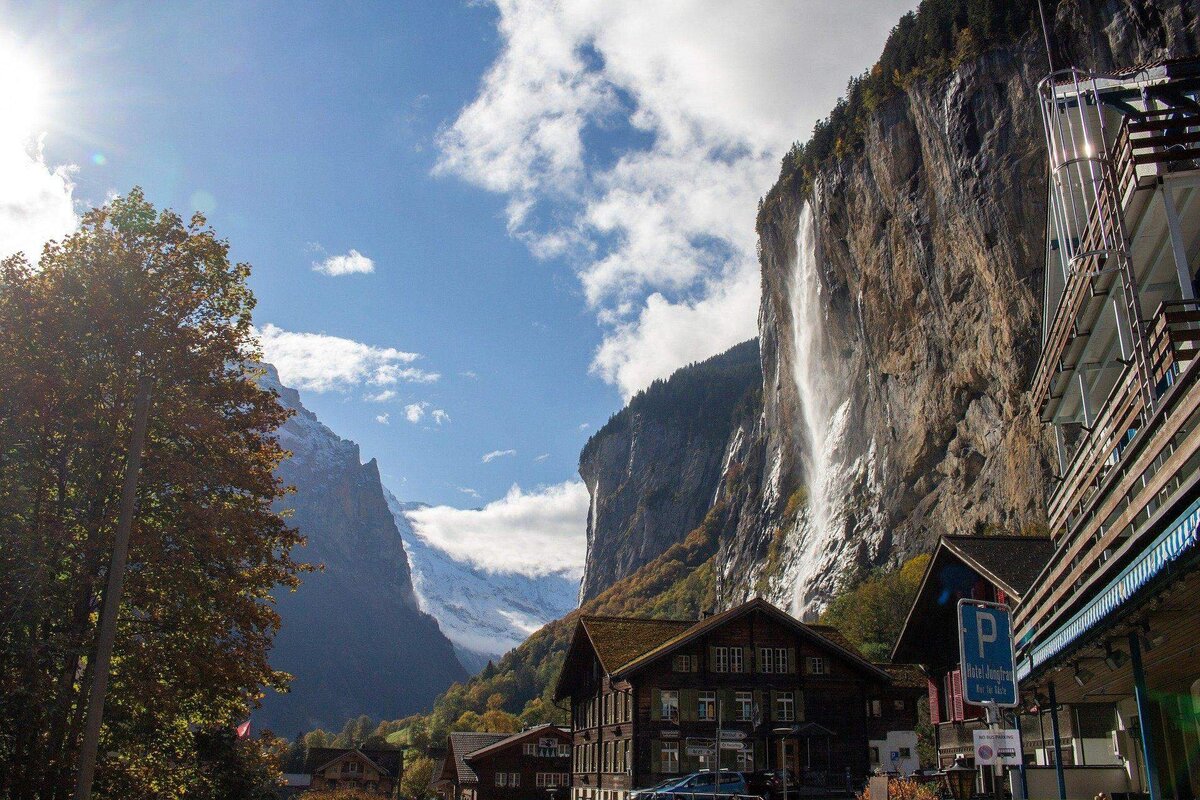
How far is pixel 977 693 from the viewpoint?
1262 cm

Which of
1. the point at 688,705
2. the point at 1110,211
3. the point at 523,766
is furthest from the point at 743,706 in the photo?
the point at 1110,211

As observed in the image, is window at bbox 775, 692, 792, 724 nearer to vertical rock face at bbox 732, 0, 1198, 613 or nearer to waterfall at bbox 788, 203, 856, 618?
vertical rock face at bbox 732, 0, 1198, 613

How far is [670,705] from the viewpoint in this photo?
40.3 m

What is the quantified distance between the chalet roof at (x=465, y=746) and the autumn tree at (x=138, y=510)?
50.6 m

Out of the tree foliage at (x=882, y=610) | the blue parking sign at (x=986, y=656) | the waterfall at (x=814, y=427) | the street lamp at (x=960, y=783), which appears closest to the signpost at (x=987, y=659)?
the blue parking sign at (x=986, y=656)

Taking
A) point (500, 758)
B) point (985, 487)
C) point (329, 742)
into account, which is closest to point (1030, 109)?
point (985, 487)

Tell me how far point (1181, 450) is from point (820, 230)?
94102mm

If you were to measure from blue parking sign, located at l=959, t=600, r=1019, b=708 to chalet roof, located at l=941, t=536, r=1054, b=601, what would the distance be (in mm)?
10673

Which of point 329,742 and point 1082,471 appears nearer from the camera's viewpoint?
point 1082,471

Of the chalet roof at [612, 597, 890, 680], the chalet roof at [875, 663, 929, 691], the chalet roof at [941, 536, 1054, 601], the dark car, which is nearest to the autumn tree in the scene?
the chalet roof at [941, 536, 1054, 601]

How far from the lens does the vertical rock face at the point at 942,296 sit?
64.6m

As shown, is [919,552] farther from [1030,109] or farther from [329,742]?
[329,742]

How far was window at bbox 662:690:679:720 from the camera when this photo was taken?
1581 inches

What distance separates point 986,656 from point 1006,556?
44.7ft
